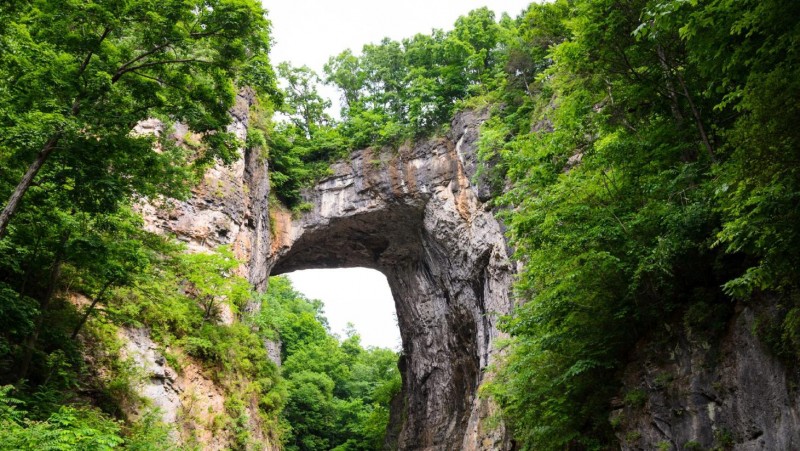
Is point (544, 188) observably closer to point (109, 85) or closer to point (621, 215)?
point (621, 215)

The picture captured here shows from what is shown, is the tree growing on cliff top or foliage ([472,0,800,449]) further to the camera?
the tree growing on cliff top

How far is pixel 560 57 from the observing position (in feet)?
27.8

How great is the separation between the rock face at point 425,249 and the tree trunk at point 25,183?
1311 centimetres

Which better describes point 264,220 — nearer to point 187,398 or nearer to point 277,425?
point 277,425

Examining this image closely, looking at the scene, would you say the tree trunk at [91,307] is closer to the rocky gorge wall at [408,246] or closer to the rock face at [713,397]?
the rocky gorge wall at [408,246]

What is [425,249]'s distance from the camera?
21578mm

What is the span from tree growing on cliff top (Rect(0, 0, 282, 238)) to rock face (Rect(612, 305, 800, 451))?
6.92 m

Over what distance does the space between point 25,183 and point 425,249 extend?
52.9ft

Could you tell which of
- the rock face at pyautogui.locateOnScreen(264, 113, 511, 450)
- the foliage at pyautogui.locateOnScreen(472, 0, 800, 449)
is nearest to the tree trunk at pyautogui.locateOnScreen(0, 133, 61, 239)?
the foliage at pyautogui.locateOnScreen(472, 0, 800, 449)

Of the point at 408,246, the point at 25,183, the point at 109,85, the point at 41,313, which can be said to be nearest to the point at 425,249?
the point at 408,246

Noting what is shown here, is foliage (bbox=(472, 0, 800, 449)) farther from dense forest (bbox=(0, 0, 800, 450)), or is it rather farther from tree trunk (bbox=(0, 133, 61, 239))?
tree trunk (bbox=(0, 133, 61, 239))

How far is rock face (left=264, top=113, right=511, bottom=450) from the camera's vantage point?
752 inches

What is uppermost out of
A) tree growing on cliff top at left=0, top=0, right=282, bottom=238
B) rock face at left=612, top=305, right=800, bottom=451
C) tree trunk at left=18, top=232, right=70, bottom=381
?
tree growing on cliff top at left=0, top=0, right=282, bottom=238

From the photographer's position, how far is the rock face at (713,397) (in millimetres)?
5234
